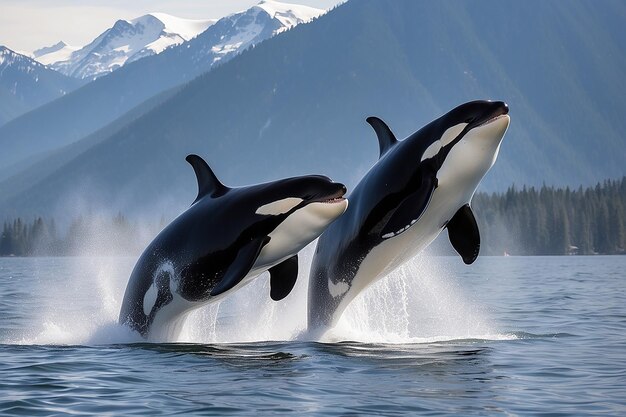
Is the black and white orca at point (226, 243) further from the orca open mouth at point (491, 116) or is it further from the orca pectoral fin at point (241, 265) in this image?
the orca open mouth at point (491, 116)

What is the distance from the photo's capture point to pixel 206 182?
56.4ft

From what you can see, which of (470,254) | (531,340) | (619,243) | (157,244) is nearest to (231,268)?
(157,244)

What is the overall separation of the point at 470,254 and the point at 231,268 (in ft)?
13.1

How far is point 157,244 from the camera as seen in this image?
1725cm

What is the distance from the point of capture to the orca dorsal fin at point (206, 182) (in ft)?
55.8

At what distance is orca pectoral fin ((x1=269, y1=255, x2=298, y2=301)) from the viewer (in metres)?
16.9

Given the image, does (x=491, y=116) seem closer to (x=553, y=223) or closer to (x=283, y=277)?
(x=283, y=277)

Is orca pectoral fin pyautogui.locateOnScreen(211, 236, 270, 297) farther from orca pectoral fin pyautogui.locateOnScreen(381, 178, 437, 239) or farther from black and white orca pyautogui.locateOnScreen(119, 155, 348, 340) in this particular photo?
orca pectoral fin pyautogui.locateOnScreen(381, 178, 437, 239)

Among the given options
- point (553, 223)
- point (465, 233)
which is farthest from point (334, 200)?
point (553, 223)

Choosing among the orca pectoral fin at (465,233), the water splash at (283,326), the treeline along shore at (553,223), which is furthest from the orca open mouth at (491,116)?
the treeline along shore at (553,223)

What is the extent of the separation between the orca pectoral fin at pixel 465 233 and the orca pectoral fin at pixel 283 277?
2509 millimetres

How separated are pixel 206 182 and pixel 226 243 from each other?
4.33ft

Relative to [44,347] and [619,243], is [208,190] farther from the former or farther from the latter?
[619,243]

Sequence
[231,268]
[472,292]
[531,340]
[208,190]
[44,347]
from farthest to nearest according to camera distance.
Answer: [472,292] → [531,340] → [44,347] → [208,190] → [231,268]
